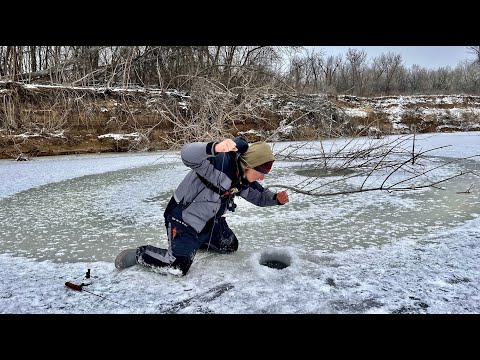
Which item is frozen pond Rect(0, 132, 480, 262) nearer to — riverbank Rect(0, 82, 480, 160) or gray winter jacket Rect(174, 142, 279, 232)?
gray winter jacket Rect(174, 142, 279, 232)

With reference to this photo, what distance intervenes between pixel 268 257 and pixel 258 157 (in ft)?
3.14

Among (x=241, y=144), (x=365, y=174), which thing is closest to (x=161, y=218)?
(x=241, y=144)

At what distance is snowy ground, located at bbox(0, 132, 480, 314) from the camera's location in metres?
2.21

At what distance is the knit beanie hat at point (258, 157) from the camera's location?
98.9 inches

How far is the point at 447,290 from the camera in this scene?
2316mm

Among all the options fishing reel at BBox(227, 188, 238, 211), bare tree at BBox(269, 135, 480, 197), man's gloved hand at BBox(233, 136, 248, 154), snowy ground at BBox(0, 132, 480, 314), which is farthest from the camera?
bare tree at BBox(269, 135, 480, 197)

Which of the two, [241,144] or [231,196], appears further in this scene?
[231,196]

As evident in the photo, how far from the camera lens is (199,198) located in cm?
262

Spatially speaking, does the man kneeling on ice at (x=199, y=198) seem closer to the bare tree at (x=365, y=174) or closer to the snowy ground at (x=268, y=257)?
the snowy ground at (x=268, y=257)

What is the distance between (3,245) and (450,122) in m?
24.0

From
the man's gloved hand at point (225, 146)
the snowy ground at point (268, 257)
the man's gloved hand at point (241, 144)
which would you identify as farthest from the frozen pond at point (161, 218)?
the man's gloved hand at point (225, 146)

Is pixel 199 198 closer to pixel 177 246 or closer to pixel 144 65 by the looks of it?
pixel 177 246

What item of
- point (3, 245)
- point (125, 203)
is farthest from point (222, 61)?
point (3, 245)

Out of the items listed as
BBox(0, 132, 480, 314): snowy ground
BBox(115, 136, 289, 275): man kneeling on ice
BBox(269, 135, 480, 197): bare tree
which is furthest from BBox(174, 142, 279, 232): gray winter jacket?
BBox(269, 135, 480, 197): bare tree
